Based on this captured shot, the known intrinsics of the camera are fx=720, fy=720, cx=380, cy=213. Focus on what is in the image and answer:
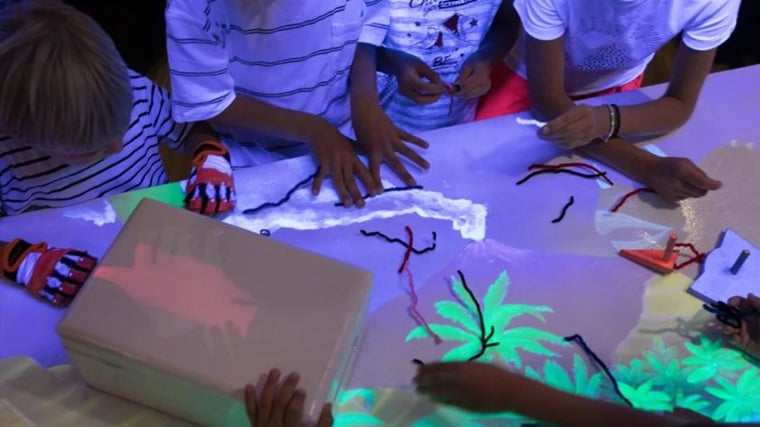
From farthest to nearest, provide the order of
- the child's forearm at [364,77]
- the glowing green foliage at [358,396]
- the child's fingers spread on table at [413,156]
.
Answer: the child's forearm at [364,77] → the child's fingers spread on table at [413,156] → the glowing green foliage at [358,396]

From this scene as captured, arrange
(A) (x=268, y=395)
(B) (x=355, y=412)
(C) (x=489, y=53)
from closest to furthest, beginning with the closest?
(A) (x=268, y=395) < (B) (x=355, y=412) < (C) (x=489, y=53)

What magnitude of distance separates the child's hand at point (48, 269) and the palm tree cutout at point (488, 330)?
0.38 metres

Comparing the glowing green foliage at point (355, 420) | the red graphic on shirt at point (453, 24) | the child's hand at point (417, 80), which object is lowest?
the glowing green foliage at point (355, 420)

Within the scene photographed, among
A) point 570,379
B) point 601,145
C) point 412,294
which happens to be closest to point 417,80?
point 601,145

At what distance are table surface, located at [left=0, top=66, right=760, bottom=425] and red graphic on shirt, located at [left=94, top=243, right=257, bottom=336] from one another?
13 cm

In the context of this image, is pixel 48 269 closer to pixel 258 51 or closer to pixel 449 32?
pixel 258 51

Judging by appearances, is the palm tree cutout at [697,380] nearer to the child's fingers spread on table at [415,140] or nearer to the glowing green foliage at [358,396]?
the glowing green foliage at [358,396]

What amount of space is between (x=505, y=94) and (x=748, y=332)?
2.07 feet

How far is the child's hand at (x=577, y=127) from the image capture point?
3.19 ft

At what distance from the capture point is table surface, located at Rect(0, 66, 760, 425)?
810 millimetres

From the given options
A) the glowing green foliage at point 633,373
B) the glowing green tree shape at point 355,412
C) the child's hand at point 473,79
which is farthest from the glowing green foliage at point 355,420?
the child's hand at point 473,79

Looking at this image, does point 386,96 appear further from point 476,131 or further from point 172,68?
point 172,68

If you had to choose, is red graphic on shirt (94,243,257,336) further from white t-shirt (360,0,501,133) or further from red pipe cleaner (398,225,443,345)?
white t-shirt (360,0,501,133)

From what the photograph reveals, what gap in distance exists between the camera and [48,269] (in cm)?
81
